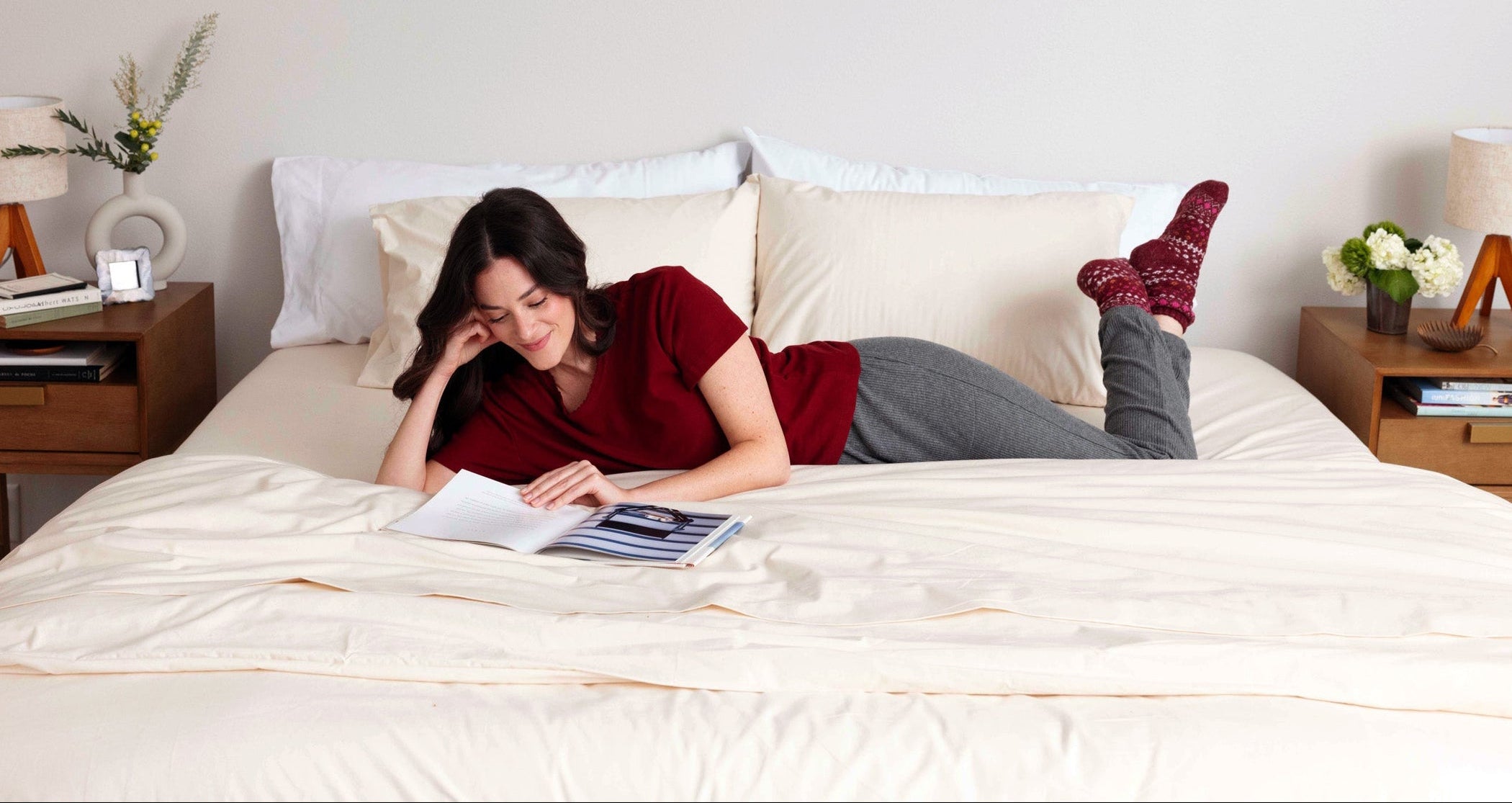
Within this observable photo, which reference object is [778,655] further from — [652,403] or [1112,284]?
[1112,284]

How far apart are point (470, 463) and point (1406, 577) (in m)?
1.33

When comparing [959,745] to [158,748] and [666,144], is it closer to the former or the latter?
[158,748]

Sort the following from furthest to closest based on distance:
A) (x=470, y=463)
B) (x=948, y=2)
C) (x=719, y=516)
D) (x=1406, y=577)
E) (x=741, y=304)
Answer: (x=948, y=2), (x=741, y=304), (x=470, y=463), (x=719, y=516), (x=1406, y=577)

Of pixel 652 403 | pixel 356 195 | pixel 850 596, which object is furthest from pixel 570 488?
pixel 356 195

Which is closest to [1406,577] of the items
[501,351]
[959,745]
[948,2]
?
[959,745]

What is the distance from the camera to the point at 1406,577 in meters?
1.52

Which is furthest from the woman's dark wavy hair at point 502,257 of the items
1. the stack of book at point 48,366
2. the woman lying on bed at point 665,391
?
the stack of book at point 48,366

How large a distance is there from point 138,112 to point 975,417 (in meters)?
1.96

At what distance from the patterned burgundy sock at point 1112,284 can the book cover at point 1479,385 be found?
675 mm

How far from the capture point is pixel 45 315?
260cm

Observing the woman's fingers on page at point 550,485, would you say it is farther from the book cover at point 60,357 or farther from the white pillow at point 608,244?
the book cover at point 60,357

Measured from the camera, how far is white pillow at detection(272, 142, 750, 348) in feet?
9.09

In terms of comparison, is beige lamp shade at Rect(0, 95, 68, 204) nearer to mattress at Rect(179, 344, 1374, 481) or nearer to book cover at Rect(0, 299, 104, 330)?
book cover at Rect(0, 299, 104, 330)

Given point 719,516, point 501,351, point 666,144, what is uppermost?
point 666,144
